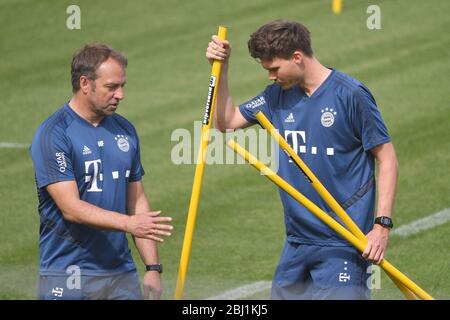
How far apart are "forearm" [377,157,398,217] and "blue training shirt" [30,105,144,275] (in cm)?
179

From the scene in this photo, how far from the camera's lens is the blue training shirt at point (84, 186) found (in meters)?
7.97

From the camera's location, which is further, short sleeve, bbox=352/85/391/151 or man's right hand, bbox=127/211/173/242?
short sleeve, bbox=352/85/391/151

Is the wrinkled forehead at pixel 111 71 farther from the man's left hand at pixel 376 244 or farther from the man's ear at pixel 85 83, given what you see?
the man's left hand at pixel 376 244

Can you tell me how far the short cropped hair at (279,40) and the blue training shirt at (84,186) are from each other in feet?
3.89

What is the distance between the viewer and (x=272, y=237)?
13.1 meters

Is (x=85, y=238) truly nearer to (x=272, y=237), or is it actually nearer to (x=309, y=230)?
(x=309, y=230)

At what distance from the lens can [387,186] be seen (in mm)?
8297

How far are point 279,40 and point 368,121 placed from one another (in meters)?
0.86

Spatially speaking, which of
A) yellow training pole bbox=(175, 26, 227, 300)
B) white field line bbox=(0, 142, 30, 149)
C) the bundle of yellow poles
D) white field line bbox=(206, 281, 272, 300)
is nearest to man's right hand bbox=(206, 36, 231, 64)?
yellow training pole bbox=(175, 26, 227, 300)

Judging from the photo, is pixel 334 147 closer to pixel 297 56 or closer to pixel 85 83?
pixel 297 56

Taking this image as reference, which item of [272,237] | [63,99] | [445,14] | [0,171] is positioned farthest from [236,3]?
[272,237]

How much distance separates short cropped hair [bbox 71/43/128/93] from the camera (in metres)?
8.05

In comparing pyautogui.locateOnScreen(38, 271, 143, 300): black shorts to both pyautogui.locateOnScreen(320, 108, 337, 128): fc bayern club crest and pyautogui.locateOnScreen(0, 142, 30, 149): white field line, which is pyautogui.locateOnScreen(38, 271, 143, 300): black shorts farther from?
pyautogui.locateOnScreen(0, 142, 30, 149): white field line
